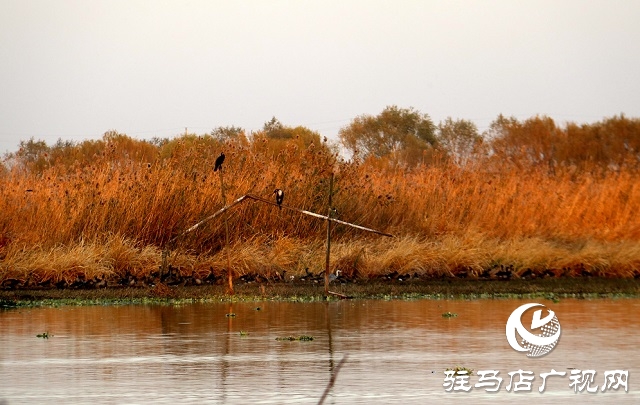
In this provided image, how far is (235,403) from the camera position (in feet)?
28.2

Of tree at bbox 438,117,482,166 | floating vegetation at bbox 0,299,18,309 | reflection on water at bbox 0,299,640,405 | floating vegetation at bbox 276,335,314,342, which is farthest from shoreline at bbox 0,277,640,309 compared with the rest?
tree at bbox 438,117,482,166

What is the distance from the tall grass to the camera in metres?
20.5

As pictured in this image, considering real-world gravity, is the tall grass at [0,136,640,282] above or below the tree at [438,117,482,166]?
below

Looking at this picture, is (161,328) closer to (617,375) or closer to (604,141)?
(617,375)

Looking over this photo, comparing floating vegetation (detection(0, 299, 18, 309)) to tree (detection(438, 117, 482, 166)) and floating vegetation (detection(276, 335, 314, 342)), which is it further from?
tree (detection(438, 117, 482, 166))

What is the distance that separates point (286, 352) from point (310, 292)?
6.91 m

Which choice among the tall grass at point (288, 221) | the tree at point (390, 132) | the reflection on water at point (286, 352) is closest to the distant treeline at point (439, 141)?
the tree at point (390, 132)

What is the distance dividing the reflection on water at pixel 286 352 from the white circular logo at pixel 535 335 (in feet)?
0.45

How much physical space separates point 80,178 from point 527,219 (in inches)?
384

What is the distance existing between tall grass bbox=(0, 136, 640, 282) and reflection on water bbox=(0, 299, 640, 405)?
3.73 meters

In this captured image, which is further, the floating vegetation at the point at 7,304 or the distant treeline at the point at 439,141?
the distant treeline at the point at 439,141

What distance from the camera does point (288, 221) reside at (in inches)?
899

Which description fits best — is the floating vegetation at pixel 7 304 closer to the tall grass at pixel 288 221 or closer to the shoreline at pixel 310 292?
the shoreline at pixel 310 292

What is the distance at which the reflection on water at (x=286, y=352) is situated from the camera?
29.8ft
